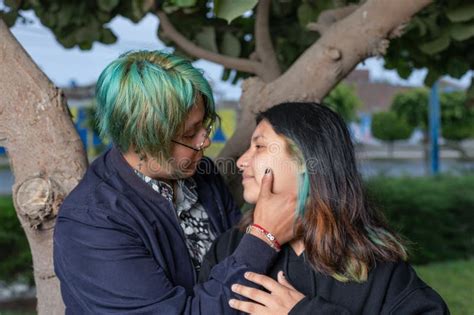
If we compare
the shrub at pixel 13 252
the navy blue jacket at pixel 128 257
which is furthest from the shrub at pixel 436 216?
the navy blue jacket at pixel 128 257

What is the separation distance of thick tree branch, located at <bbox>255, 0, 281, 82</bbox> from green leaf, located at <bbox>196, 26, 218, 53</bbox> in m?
0.45

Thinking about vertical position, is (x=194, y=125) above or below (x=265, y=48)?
above

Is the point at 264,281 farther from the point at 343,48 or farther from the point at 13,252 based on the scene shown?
the point at 13,252

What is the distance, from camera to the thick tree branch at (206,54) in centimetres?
329

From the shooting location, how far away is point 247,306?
1792 millimetres

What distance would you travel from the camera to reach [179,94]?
1.94 meters

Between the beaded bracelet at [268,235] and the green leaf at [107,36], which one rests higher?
the beaded bracelet at [268,235]

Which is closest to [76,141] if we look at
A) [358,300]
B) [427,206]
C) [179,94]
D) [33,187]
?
[33,187]

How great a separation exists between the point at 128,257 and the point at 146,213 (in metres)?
0.19

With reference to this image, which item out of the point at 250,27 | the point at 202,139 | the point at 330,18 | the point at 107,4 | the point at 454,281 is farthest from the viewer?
the point at 454,281

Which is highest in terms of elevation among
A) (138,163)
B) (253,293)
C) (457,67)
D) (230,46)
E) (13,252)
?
(138,163)

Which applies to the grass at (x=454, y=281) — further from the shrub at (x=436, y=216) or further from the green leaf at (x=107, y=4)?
A: the green leaf at (x=107, y=4)

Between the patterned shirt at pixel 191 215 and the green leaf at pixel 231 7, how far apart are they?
1.92 ft

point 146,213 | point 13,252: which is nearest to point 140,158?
point 146,213
